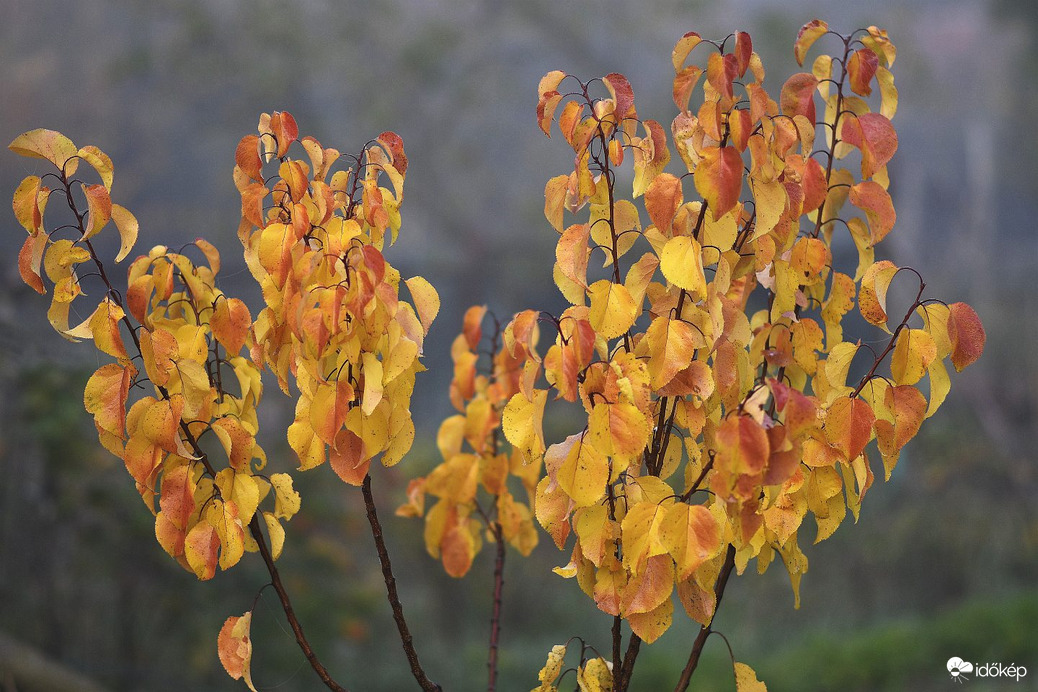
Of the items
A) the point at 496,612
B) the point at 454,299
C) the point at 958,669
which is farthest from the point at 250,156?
the point at 958,669

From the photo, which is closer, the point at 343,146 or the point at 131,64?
the point at 131,64

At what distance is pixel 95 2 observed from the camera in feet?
7.07

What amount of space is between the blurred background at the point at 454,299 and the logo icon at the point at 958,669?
35mm

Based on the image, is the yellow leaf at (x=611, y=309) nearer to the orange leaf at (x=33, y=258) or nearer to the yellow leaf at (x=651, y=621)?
the yellow leaf at (x=651, y=621)

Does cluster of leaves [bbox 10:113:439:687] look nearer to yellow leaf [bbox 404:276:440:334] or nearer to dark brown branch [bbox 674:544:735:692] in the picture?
yellow leaf [bbox 404:276:440:334]

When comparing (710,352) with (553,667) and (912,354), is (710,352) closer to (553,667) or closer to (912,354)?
(912,354)

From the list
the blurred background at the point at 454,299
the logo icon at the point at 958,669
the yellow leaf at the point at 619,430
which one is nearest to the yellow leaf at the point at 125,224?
the yellow leaf at the point at 619,430

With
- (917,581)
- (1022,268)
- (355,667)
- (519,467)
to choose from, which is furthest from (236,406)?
(1022,268)

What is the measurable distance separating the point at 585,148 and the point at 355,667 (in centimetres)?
172

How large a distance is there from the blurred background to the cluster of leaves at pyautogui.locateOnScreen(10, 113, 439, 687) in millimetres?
1258

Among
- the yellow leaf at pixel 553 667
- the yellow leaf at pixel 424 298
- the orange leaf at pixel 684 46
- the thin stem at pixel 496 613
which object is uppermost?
the orange leaf at pixel 684 46

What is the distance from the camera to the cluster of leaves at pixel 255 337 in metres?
0.56

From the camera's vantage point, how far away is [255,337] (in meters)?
0.60

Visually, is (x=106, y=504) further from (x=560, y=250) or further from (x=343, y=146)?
(x=560, y=250)
